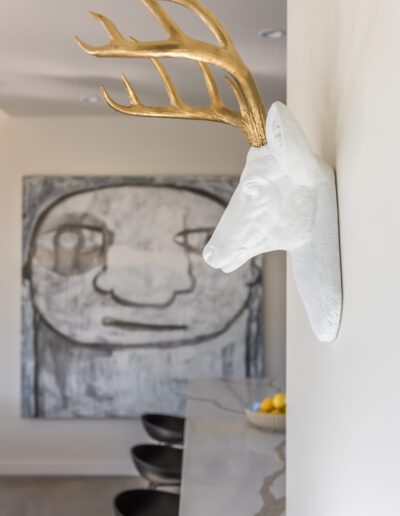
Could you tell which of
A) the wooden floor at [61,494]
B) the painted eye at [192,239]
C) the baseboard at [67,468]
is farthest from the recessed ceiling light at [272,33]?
the baseboard at [67,468]

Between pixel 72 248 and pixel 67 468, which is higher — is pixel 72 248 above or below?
above

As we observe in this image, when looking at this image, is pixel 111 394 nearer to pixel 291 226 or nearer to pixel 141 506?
pixel 141 506

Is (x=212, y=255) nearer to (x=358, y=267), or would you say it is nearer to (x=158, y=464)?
(x=358, y=267)

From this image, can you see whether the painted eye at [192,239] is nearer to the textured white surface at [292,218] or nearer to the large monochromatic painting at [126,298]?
the large monochromatic painting at [126,298]

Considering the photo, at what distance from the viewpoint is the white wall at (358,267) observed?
903 mm

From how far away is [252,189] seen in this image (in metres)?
1.33

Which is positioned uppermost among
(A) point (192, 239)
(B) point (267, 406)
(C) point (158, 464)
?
(A) point (192, 239)

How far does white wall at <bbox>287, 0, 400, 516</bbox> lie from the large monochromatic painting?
12.8 feet

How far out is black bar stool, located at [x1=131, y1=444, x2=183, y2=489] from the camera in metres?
3.50

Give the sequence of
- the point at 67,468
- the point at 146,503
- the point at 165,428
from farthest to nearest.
Result: the point at 67,468, the point at 165,428, the point at 146,503

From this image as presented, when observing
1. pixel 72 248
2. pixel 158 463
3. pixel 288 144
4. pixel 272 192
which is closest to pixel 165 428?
pixel 158 463

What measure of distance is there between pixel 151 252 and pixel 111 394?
106 centimetres

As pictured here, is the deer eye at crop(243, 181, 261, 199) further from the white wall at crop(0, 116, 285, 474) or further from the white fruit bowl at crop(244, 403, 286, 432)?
the white wall at crop(0, 116, 285, 474)

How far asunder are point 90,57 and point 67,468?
3.08 metres
